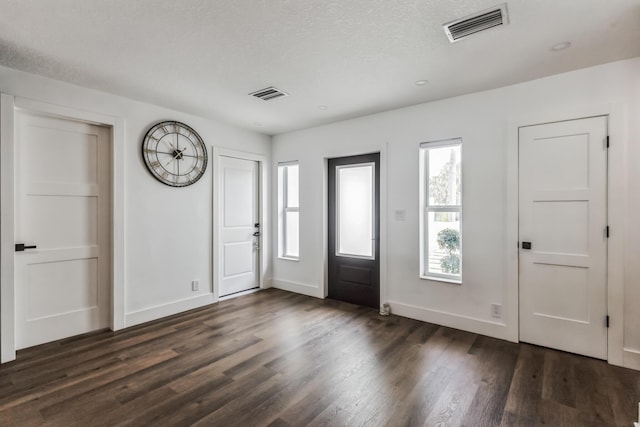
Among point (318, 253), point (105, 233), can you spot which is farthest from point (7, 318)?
point (318, 253)

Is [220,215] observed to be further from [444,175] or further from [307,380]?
[444,175]

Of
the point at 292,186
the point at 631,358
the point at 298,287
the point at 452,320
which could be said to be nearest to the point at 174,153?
the point at 292,186

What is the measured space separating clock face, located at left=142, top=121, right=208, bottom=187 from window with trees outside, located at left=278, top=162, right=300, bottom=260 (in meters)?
1.37

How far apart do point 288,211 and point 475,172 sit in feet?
9.58

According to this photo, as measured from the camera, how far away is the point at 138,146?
3.61 metres

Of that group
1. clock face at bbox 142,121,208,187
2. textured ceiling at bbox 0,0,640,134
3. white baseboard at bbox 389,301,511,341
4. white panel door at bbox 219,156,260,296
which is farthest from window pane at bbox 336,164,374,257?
clock face at bbox 142,121,208,187

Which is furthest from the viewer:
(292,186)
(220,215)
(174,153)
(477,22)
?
(292,186)

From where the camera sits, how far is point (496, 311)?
317 centimetres

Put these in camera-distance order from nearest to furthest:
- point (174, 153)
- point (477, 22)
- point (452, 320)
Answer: point (477, 22)
point (452, 320)
point (174, 153)

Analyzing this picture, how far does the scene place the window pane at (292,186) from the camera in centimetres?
506

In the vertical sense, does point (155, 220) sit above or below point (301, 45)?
below

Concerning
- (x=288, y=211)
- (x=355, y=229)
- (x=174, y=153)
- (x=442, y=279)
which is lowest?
(x=442, y=279)

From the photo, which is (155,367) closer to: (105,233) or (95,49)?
(105,233)

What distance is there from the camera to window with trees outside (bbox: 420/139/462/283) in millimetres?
3520
